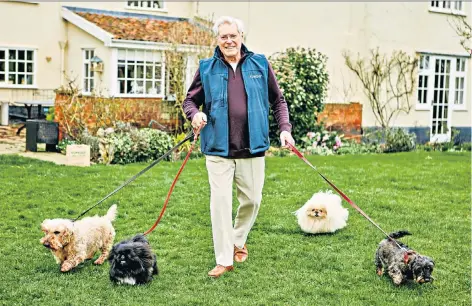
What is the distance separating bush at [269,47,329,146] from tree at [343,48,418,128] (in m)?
3.30

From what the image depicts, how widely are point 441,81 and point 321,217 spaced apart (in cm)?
1485

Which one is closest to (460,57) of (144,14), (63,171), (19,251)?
(144,14)

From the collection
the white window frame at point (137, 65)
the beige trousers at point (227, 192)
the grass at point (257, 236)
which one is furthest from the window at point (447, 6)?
the beige trousers at point (227, 192)

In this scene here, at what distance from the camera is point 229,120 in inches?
229

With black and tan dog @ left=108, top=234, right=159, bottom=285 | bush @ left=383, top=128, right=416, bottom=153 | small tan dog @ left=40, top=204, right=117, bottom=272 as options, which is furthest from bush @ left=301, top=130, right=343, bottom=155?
black and tan dog @ left=108, top=234, right=159, bottom=285

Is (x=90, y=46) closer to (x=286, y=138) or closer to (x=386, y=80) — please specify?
(x=386, y=80)

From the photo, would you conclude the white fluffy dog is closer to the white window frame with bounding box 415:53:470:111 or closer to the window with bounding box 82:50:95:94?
the window with bounding box 82:50:95:94

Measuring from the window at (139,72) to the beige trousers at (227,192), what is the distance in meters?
11.4

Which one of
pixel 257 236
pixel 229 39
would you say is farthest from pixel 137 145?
pixel 229 39

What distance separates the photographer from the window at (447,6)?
20.7 meters

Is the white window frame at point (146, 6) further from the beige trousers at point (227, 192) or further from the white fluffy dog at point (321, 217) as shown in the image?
the beige trousers at point (227, 192)

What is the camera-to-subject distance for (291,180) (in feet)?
34.3

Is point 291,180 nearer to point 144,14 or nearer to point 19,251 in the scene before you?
point 19,251

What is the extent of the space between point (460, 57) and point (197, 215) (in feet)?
50.4
